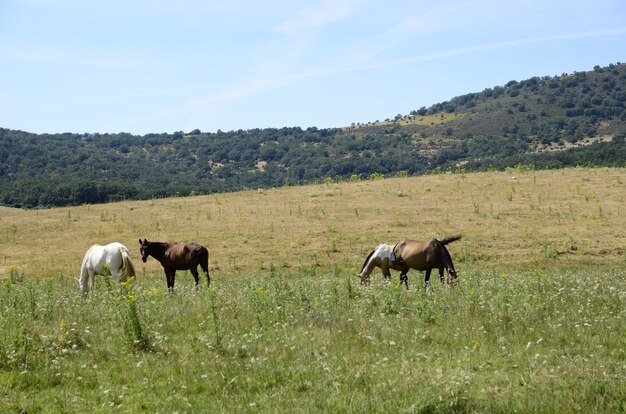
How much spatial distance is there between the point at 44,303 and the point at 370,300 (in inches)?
283

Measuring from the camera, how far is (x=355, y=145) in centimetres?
14188

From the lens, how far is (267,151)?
463ft

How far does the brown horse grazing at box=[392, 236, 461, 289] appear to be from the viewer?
1717cm

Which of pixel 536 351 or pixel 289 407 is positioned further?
pixel 536 351

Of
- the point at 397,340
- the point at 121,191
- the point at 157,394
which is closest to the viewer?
the point at 157,394

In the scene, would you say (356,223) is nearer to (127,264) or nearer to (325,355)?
(127,264)

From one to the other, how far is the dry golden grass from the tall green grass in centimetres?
1519

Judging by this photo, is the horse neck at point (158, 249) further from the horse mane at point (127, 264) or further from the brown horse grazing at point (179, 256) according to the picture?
the horse mane at point (127, 264)

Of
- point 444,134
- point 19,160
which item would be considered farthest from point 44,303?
point 444,134

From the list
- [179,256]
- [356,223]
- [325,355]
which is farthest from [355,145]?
[325,355]

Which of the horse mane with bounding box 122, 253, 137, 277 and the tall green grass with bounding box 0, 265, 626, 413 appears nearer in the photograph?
the tall green grass with bounding box 0, 265, 626, 413

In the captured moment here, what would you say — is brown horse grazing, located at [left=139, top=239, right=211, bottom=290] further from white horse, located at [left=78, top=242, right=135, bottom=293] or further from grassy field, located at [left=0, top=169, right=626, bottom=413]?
grassy field, located at [left=0, top=169, right=626, bottom=413]

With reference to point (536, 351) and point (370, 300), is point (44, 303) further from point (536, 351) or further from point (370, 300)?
point (536, 351)

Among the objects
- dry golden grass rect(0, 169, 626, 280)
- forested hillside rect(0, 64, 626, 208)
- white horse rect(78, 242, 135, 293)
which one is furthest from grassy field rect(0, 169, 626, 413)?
forested hillside rect(0, 64, 626, 208)
